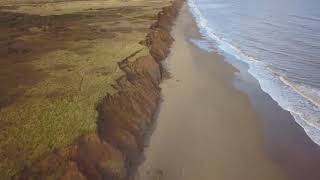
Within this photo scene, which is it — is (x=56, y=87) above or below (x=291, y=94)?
above

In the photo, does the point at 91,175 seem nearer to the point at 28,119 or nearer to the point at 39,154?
the point at 39,154

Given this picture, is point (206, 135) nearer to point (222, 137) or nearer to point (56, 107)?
point (222, 137)

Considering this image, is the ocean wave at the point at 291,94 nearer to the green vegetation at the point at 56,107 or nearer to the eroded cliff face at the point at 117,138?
the eroded cliff face at the point at 117,138

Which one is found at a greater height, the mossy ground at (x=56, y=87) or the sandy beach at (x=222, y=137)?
the mossy ground at (x=56, y=87)

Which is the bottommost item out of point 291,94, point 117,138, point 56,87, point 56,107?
point 291,94

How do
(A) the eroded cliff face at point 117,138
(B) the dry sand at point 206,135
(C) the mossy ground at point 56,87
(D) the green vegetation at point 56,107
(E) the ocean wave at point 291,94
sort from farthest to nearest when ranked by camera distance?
(E) the ocean wave at point 291,94 < (B) the dry sand at point 206,135 < (C) the mossy ground at point 56,87 < (D) the green vegetation at point 56,107 < (A) the eroded cliff face at point 117,138

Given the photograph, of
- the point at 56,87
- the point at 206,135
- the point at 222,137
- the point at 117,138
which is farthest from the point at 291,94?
the point at 56,87

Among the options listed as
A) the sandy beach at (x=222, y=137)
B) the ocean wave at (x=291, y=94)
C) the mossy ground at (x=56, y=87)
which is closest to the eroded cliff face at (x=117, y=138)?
the mossy ground at (x=56, y=87)
